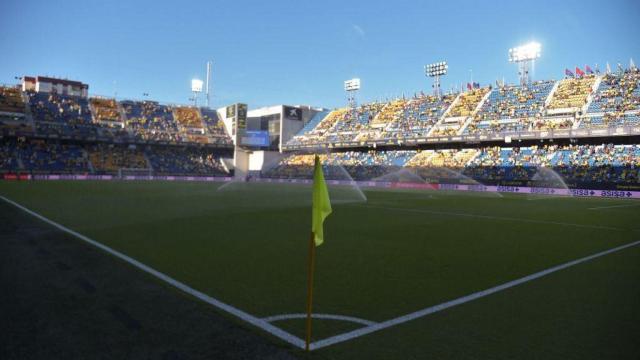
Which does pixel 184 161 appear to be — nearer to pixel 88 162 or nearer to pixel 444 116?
pixel 88 162

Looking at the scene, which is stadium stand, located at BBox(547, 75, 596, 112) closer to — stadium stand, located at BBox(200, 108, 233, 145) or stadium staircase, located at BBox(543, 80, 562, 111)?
stadium staircase, located at BBox(543, 80, 562, 111)

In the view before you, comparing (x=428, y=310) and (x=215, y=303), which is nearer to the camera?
(x=428, y=310)

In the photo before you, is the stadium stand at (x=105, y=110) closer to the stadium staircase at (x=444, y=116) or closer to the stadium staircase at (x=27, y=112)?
the stadium staircase at (x=27, y=112)

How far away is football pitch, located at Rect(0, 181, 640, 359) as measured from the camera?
4805 mm

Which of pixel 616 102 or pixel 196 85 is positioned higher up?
pixel 196 85

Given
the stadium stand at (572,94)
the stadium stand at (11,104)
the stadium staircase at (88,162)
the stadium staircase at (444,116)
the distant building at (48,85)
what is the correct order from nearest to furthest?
the stadium stand at (572,94), the stadium staircase at (444,116), the stadium stand at (11,104), the stadium staircase at (88,162), the distant building at (48,85)

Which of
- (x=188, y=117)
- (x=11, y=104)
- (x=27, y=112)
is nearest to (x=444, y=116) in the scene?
(x=188, y=117)

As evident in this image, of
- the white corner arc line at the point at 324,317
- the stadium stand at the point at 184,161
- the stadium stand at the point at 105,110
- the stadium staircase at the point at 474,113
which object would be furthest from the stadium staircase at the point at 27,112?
the white corner arc line at the point at 324,317

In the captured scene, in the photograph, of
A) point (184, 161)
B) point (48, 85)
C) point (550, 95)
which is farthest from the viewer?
point (48, 85)

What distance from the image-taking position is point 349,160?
75.4 meters

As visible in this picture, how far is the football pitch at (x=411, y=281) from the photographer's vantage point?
4805 millimetres

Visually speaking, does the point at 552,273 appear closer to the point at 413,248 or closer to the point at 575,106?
the point at 413,248

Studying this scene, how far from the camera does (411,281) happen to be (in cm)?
754

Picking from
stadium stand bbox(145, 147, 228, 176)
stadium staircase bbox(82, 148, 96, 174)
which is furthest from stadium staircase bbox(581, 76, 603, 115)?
stadium staircase bbox(82, 148, 96, 174)
